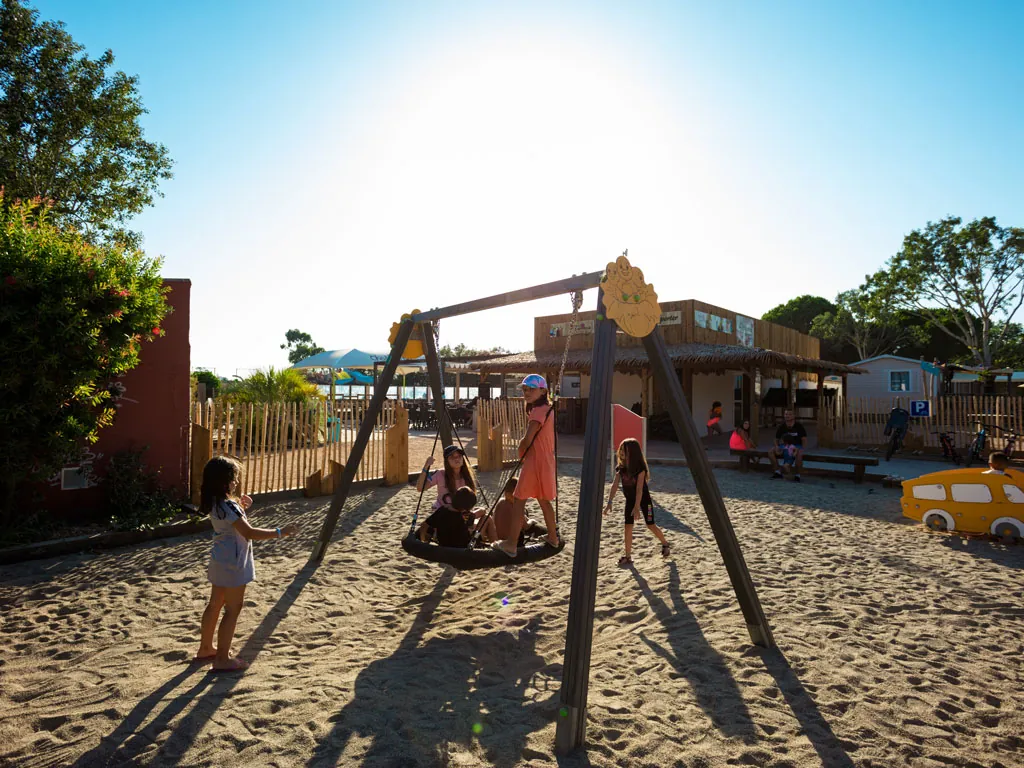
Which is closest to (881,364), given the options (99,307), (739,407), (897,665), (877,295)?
(877,295)

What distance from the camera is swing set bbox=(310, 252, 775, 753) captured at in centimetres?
261

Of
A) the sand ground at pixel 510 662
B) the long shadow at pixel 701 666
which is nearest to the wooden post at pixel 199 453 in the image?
the sand ground at pixel 510 662

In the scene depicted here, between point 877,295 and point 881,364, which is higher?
point 877,295

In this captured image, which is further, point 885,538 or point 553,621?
point 885,538

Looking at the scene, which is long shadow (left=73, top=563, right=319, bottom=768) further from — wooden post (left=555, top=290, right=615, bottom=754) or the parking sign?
the parking sign

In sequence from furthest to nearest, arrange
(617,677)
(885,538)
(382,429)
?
(382,429) < (885,538) < (617,677)

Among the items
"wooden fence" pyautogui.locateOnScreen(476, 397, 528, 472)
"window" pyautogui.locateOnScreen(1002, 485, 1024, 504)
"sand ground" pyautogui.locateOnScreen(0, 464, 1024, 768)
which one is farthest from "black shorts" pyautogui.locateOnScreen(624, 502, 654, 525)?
"wooden fence" pyautogui.locateOnScreen(476, 397, 528, 472)

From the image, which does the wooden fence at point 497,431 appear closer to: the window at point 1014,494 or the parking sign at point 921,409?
the window at point 1014,494

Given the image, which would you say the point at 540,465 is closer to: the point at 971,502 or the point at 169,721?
the point at 169,721

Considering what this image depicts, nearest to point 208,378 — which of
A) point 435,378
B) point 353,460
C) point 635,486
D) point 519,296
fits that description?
point 435,378

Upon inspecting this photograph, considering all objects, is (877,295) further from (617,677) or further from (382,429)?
(617,677)

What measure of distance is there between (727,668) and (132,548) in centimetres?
528

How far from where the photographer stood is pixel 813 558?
5.28 meters

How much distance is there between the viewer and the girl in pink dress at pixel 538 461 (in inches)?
166
